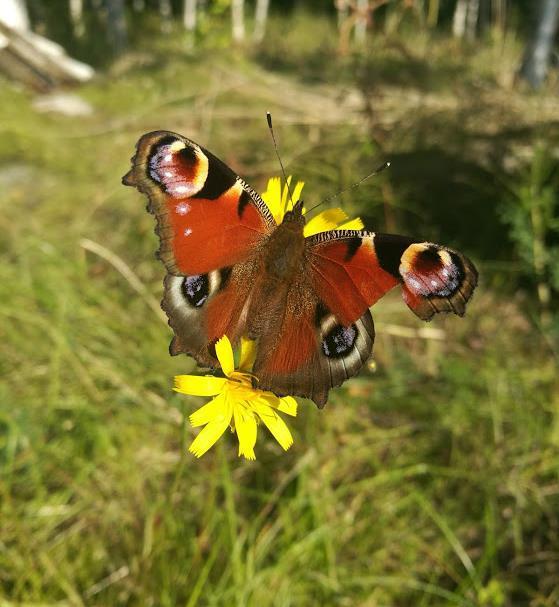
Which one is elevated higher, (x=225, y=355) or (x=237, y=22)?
(x=225, y=355)

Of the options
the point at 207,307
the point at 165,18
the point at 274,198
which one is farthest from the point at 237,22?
the point at 207,307

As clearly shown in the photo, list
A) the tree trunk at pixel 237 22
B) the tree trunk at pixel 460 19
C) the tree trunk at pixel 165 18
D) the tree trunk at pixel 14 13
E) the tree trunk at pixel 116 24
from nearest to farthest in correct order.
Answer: the tree trunk at pixel 14 13 → the tree trunk at pixel 116 24 → the tree trunk at pixel 237 22 → the tree trunk at pixel 165 18 → the tree trunk at pixel 460 19

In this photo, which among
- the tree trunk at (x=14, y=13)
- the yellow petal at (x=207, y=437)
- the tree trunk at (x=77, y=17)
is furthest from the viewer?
the tree trunk at (x=77, y=17)

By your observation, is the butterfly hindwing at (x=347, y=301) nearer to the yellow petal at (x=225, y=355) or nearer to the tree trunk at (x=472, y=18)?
the yellow petal at (x=225, y=355)

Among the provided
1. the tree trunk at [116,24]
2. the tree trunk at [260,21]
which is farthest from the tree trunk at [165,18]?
the tree trunk at [116,24]

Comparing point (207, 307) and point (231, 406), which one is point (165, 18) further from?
point (231, 406)

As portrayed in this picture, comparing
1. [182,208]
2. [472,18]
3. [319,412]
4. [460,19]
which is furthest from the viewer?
[472,18]

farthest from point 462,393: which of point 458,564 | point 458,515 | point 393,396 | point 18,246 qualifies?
point 18,246
